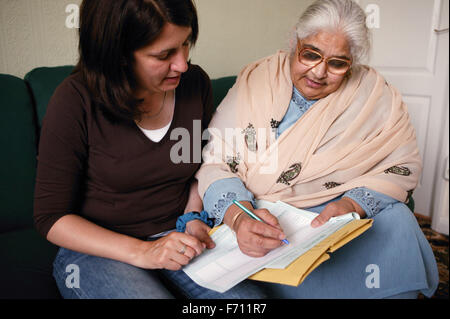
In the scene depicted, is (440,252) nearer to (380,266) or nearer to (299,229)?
(380,266)

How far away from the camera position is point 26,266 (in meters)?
1.12

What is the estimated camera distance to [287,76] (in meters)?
1.30

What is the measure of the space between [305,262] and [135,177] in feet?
1.81

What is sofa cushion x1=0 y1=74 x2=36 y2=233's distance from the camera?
1.30m

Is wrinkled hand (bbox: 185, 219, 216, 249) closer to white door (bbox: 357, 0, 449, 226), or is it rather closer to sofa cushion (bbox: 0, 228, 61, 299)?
sofa cushion (bbox: 0, 228, 61, 299)

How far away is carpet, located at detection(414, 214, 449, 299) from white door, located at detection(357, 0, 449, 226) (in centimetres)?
14

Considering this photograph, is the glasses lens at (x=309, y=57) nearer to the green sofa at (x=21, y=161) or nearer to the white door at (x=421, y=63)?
the green sofa at (x=21, y=161)

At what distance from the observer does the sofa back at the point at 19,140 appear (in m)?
1.30

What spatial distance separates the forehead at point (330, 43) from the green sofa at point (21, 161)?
1019mm

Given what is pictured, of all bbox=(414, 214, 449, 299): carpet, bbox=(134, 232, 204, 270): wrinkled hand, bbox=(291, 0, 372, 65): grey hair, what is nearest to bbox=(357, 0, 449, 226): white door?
bbox=(414, 214, 449, 299): carpet

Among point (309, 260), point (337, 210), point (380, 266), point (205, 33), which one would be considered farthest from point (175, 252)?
point (205, 33)

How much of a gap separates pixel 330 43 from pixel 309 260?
736mm

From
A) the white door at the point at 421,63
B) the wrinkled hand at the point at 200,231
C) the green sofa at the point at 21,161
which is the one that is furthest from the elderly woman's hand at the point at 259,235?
the white door at the point at 421,63
